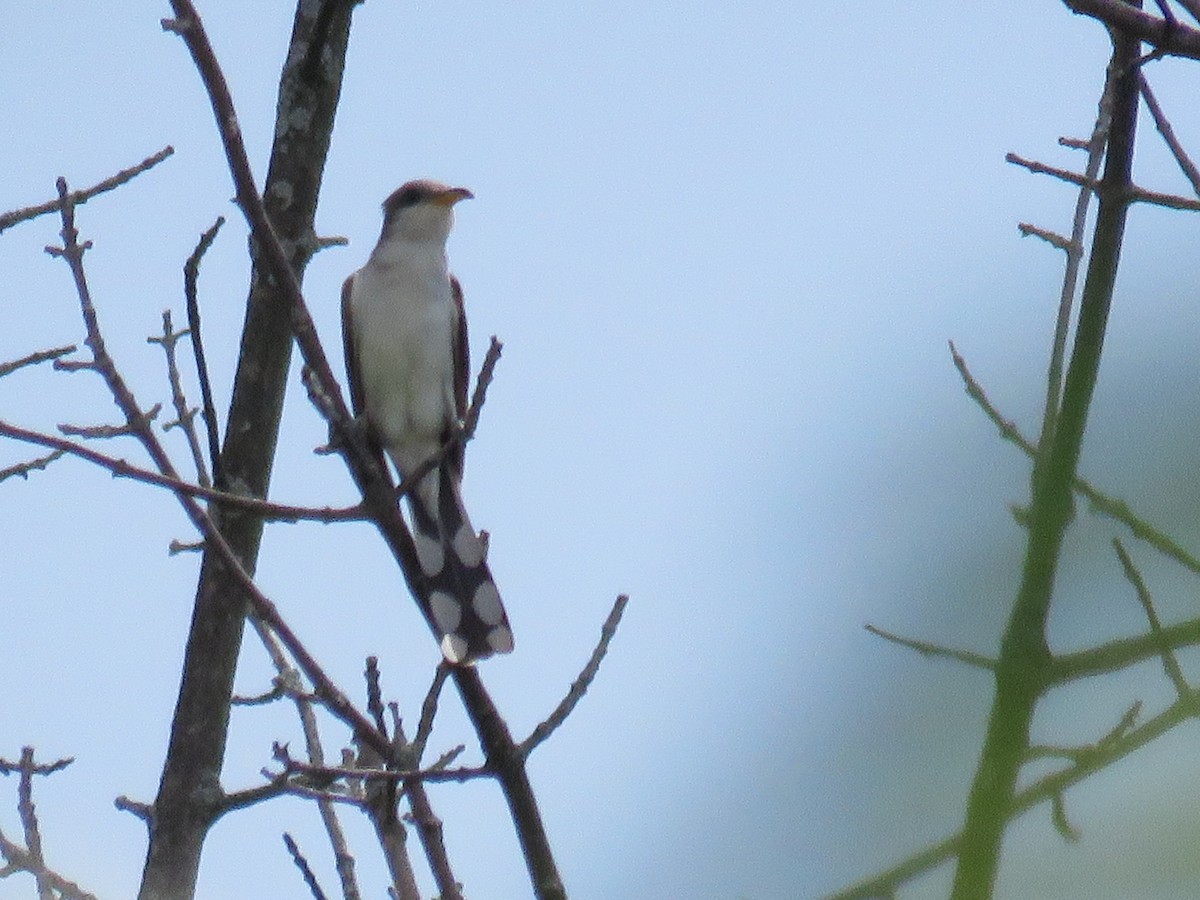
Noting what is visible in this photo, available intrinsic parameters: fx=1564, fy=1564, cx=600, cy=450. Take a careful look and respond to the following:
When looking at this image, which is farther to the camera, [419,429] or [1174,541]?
[419,429]

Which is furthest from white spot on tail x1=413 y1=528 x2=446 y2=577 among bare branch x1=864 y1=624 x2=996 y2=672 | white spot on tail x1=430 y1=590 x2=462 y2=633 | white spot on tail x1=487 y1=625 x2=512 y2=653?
bare branch x1=864 y1=624 x2=996 y2=672

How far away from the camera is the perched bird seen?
5.06 metres

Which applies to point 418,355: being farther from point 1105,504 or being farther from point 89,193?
point 1105,504

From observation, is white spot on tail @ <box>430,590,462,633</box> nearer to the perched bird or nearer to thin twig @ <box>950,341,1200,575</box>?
the perched bird

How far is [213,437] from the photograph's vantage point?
3100mm

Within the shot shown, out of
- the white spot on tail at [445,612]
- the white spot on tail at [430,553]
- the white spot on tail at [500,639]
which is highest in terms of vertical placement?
the white spot on tail at [430,553]

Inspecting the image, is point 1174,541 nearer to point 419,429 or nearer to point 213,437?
point 213,437

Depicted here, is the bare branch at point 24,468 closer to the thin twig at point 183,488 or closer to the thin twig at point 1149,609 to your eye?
the thin twig at point 183,488

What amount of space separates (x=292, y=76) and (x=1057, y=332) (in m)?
3.03

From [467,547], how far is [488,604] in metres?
0.48

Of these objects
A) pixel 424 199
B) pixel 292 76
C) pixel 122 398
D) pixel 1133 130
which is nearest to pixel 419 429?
pixel 424 199

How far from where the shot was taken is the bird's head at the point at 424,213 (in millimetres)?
5965

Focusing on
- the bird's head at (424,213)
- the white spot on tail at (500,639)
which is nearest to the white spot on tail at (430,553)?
the white spot on tail at (500,639)

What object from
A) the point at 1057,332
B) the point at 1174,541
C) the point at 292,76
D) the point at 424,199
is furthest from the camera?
the point at 424,199
